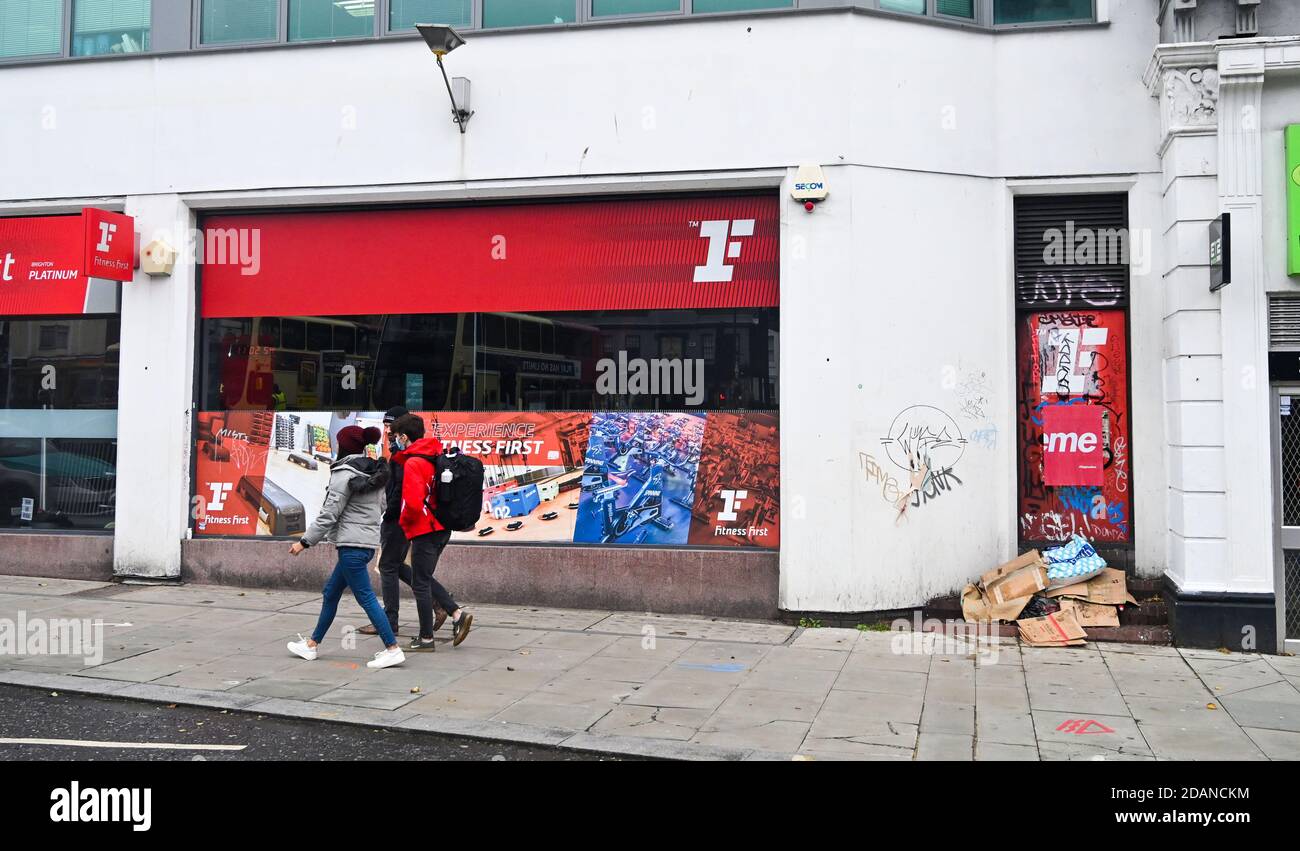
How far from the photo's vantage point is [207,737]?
6.20 metres

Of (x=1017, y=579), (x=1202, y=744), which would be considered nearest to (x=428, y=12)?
(x=1017, y=579)

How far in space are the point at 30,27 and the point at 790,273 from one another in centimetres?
937

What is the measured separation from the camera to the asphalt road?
230 inches

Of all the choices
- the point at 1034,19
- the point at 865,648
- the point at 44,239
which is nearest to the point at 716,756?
the point at 865,648

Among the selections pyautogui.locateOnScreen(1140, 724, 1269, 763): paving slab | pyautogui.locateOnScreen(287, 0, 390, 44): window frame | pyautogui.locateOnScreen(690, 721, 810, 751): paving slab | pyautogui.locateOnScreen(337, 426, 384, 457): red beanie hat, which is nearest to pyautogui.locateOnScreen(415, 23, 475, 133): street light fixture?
pyautogui.locateOnScreen(287, 0, 390, 44): window frame

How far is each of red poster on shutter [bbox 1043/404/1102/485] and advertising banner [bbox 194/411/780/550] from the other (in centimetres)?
266

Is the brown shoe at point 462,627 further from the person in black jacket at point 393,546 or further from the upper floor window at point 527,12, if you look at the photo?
the upper floor window at point 527,12

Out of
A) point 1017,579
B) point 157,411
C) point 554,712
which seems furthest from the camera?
point 157,411

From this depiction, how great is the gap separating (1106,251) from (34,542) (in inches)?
470

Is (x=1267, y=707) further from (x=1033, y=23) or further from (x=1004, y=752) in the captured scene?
(x=1033, y=23)

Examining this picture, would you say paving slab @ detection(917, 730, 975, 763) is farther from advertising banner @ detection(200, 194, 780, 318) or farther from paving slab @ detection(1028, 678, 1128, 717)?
advertising banner @ detection(200, 194, 780, 318)

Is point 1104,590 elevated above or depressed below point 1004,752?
above

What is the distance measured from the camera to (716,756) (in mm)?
5977

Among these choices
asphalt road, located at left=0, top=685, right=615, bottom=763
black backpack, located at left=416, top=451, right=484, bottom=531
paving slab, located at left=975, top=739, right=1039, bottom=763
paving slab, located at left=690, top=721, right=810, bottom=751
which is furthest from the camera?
black backpack, located at left=416, top=451, right=484, bottom=531
